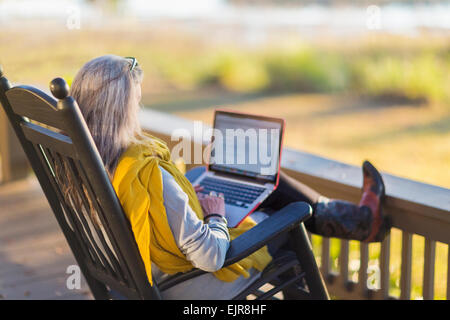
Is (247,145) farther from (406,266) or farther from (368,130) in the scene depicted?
(368,130)

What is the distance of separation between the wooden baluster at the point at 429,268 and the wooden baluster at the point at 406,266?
73 mm

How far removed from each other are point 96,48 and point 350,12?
9.54 meters

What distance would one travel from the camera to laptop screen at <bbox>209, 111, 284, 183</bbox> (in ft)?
7.06

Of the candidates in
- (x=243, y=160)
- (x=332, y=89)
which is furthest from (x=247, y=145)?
(x=332, y=89)

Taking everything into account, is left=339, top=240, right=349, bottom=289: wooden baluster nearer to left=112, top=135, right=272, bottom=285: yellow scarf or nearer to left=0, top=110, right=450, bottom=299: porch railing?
left=0, top=110, right=450, bottom=299: porch railing

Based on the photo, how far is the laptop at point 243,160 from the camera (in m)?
2.12

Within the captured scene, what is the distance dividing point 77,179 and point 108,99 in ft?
0.72

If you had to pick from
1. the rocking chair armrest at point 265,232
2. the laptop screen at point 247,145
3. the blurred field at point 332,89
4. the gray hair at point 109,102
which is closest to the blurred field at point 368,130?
the blurred field at point 332,89

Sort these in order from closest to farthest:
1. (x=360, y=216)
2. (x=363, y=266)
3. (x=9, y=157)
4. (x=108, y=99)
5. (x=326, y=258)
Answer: (x=108, y=99), (x=360, y=216), (x=363, y=266), (x=326, y=258), (x=9, y=157)

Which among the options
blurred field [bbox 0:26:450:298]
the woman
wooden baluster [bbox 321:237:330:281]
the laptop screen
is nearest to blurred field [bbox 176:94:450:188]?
blurred field [bbox 0:26:450:298]

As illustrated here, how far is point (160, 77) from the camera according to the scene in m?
13.3

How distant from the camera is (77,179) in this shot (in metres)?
1.65

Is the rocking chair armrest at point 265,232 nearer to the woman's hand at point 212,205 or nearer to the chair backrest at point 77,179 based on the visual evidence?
the woman's hand at point 212,205

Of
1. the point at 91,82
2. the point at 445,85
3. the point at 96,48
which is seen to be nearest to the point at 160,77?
the point at 96,48
